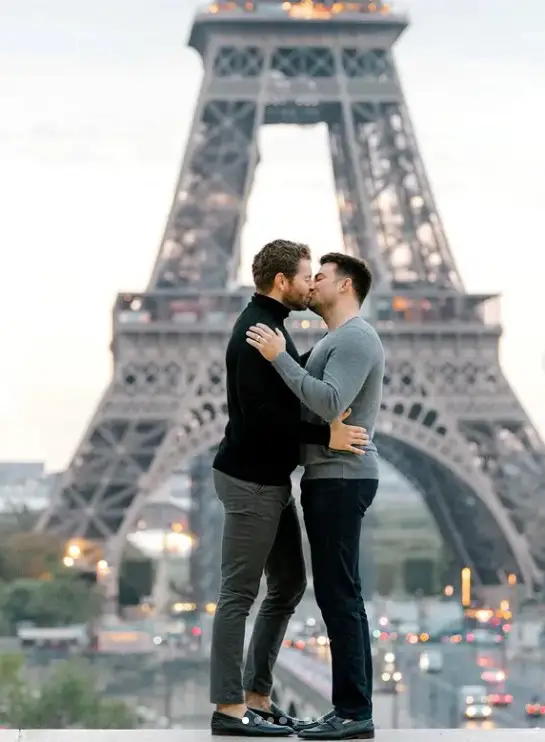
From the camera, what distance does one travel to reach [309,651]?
Answer: 35.5 metres

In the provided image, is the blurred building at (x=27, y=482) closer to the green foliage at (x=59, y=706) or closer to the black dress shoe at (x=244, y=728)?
the green foliage at (x=59, y=706)

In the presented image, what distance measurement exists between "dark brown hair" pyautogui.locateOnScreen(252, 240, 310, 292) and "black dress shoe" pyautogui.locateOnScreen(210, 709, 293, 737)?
1.27 m

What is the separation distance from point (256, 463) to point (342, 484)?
253mm

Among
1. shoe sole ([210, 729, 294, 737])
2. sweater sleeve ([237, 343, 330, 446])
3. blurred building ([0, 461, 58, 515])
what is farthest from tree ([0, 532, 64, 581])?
sweater sleeve ([237, 343, 330, 446])

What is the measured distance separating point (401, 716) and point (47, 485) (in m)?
31.7

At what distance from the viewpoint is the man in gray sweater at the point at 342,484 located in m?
5.09

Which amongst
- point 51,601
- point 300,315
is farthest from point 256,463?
point 51,601

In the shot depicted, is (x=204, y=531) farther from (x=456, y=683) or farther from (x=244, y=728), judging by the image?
A: (x=244, y=728)

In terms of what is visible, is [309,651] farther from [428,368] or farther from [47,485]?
[47,485]

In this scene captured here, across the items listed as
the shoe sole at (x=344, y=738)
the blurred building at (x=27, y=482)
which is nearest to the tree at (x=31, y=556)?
the blurred building at (x=27, y=482)

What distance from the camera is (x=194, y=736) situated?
5176 millimetres

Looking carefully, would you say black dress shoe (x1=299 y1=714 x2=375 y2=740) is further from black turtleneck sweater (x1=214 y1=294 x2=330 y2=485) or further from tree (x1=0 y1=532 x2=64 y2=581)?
tree (x1=0 y1=532 x2=64 y2=581)

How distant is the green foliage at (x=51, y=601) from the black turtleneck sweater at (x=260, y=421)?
30096mm

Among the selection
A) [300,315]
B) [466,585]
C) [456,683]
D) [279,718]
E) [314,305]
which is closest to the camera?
[314,305]
